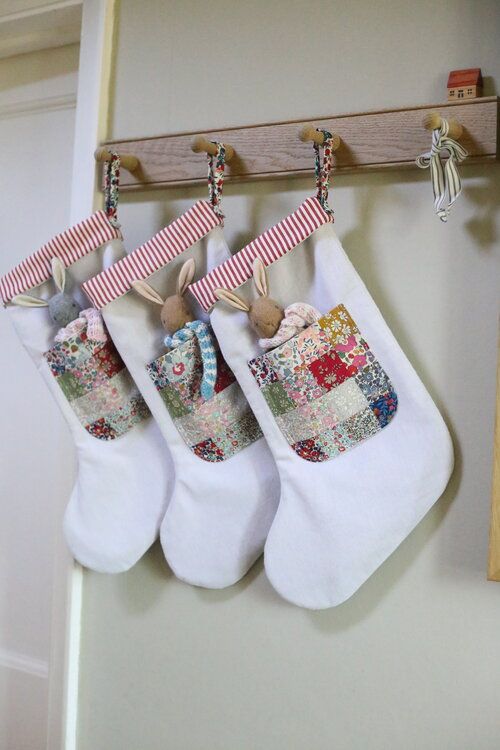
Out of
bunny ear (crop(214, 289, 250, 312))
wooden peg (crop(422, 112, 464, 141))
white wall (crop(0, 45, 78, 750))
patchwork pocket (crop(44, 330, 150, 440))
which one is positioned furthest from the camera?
white wall (crop(0, 45, 78, 750))

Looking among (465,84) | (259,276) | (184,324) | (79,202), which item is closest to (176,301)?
(184,324)

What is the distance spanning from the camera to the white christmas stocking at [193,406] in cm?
117

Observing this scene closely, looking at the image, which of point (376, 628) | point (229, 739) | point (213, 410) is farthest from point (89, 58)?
point (229, 739)

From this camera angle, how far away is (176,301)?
117 cm

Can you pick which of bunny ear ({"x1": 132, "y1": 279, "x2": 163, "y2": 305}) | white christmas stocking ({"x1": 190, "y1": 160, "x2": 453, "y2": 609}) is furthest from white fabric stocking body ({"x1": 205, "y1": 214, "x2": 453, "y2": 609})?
bunny ear ({"x1": 132, "y1": 279, "x2": 163, "y2": 305})

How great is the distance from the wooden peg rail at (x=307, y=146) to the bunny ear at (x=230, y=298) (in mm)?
247

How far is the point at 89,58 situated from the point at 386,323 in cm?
76

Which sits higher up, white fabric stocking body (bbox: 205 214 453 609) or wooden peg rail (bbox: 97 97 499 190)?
wooden peg rail (bbox: 97 97 499 190)

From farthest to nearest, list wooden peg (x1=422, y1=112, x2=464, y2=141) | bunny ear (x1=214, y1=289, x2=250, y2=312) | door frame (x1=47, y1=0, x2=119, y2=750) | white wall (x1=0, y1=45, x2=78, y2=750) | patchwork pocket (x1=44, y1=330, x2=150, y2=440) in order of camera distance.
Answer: white wall (x1=0, y1=45, x2=78, y2=750) → door frame (x1=47, y1=0, x2=119, y2=750) → patchwork pocket (x1=44, y1=330, x2=150, y2=440) → bunny ear (x1=214, y1=289, x2=250, y2=312) → wooden peg (x1=422, y1=112, x2=464, y2=141)

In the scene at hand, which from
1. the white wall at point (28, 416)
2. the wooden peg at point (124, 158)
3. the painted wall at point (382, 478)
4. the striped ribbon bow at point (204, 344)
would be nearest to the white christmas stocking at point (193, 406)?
the striped ribbon bow at point (204, 344)

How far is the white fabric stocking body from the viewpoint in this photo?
1.06 m

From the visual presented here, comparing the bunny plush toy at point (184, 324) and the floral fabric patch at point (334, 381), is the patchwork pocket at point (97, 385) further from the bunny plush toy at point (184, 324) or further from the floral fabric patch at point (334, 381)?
the floral fabric patch at point (334, 381)

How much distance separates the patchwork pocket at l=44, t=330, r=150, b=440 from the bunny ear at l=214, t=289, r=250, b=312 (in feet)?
0.83

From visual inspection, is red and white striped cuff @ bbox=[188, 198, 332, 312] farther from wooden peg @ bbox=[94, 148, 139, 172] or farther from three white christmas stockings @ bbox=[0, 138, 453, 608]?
wooden peg @ bbox=[94, 148, 139, 172]
